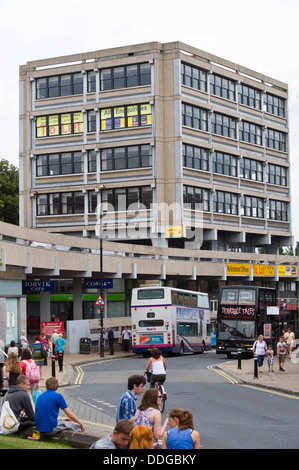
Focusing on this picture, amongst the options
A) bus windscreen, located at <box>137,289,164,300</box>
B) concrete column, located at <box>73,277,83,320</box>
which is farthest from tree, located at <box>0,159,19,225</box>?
bus windscreen, located at <box>137,289,164,300</box>

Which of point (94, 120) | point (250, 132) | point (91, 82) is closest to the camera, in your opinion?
point (94, 120)

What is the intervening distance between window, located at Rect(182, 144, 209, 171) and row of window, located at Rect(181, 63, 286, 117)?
569 cm

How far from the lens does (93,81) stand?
6906 centimetres

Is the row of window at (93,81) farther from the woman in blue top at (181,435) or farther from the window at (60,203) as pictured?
the woman in blue top at (181,435)

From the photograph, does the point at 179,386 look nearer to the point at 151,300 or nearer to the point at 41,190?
the point at 151,300

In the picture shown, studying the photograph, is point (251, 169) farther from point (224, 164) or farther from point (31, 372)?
point (31, 372)

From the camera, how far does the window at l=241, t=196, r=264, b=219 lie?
75.6 meters

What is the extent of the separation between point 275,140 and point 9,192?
1152 inches

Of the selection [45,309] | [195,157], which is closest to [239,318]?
[45,309]

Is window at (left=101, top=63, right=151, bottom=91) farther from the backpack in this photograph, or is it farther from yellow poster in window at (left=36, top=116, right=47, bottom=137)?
the backpack

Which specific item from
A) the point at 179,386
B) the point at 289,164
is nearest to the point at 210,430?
the point at 179,386

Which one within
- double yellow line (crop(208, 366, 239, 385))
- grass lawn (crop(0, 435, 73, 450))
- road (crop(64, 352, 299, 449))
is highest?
grass lawn (crop(0, 435, 73, 450))

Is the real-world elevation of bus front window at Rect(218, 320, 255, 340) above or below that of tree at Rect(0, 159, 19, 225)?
below

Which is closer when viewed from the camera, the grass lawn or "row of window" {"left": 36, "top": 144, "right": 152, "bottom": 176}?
the grass lawn
